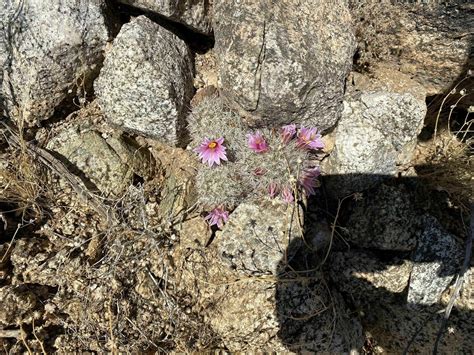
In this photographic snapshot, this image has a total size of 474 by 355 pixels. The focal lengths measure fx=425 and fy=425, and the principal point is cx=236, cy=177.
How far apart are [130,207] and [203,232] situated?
573 millimetres

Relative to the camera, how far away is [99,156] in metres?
3.11

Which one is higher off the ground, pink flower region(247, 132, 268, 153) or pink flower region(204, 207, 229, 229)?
pink flower region(247, 132, 268, 153)

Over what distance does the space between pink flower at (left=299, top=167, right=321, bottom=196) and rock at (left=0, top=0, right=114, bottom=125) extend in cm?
166

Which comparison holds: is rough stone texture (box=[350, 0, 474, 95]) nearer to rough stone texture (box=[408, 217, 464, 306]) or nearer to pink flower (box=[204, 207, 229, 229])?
rough stone texture (box=[408, 217, 464, 306])

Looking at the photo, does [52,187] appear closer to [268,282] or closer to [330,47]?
[268,282]

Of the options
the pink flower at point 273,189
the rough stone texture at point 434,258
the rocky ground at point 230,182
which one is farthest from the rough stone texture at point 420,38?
the pink flower at point 273,189

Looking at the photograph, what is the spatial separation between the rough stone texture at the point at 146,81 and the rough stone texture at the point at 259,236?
79 cm

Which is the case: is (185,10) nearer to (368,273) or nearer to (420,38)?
(420,38)

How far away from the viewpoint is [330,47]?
2740 millimetres

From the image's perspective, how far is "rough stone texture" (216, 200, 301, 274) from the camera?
2865 mm

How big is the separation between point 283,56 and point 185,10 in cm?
83

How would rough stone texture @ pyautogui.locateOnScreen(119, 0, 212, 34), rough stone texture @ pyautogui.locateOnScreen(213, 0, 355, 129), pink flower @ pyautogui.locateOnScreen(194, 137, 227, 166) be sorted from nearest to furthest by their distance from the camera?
rough stone texture @ pyautogui.locateOnScreen(213, 0, 355, 129) → rough stone texture @ pyautogui.locateOnScreen(119, 0, 212, 34) → pink flower @ pyautogui.locateOnScreen(194, 137, 227, 166)

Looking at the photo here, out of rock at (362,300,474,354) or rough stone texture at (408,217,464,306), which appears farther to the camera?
rock at (362,300,474,354)

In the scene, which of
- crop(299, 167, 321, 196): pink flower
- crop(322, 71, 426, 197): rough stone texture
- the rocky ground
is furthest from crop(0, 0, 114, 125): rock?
crop(322, 71, 426, 197): rough stone texture
